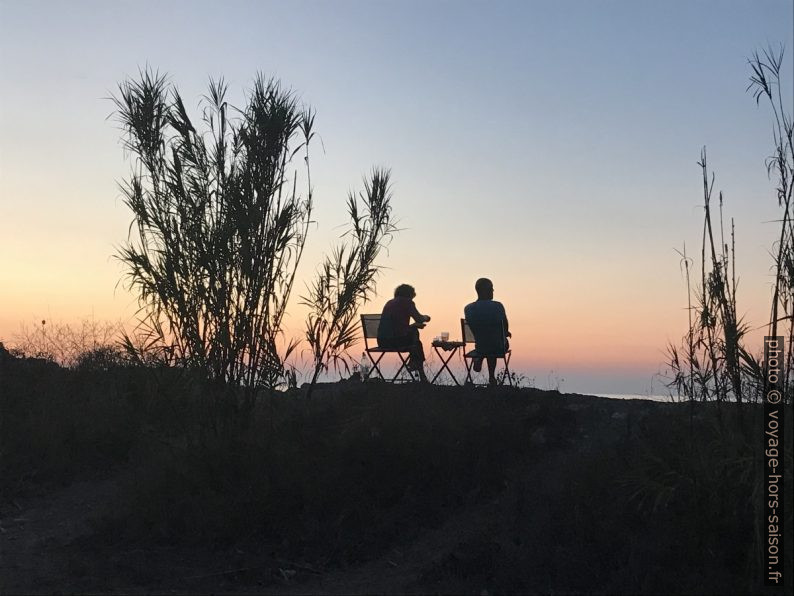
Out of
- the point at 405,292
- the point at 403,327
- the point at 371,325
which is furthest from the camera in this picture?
the point at 371,325

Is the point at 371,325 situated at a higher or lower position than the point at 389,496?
higher

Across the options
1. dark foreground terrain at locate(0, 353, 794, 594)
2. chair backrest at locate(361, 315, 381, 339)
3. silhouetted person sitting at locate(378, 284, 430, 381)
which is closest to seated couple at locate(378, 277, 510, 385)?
silhouetted person sitting at locate(378, 284, 430, 381)

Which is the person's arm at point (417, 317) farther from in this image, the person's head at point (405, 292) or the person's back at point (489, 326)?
the person's back at point (489, 326)

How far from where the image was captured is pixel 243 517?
24.5 ft

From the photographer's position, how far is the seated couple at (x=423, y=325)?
1135 cm

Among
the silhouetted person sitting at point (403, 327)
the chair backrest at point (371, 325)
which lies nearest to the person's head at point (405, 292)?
the silhouetted person sitting at point (403, 327)

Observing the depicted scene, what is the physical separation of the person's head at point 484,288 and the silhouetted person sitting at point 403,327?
830mm

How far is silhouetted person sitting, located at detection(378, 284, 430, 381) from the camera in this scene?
38.1 feet

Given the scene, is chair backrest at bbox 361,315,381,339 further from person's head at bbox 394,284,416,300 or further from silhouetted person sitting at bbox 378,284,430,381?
person's head at bbox 394,284,416,300

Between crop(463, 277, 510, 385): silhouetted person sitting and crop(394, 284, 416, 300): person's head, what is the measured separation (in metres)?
0.83

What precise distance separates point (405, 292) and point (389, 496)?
450 cm

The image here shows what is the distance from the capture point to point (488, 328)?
37.2 feet

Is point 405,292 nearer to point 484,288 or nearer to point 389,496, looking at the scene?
point 484,288

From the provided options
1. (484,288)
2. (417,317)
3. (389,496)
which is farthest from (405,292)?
(389,496)
